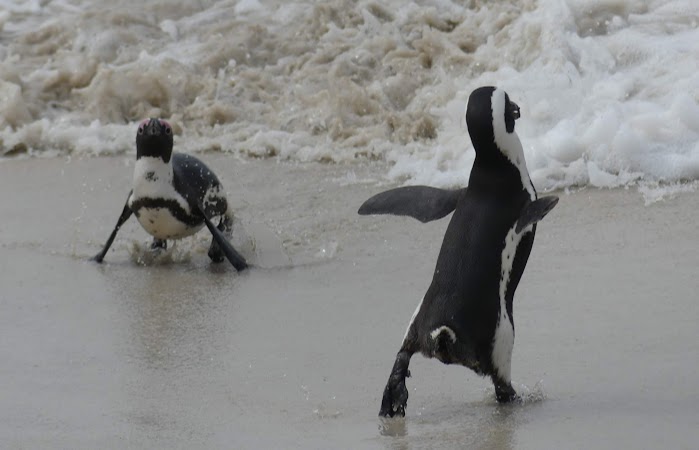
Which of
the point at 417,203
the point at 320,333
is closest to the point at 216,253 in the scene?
the point at 320,333

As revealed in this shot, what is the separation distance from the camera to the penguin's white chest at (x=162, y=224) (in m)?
5.87

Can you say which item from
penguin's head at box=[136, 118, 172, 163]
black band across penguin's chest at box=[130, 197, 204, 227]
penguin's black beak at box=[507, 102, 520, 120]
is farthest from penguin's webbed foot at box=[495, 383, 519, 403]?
penguin's head at box=[136, 118, 172, 163]

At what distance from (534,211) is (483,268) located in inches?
9.5

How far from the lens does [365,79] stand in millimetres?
9117

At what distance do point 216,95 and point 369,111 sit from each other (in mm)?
1435

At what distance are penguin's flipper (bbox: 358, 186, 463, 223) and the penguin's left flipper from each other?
6.36 ft

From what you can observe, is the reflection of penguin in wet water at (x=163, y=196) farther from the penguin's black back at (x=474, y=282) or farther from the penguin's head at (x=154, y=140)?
the penguin's black back at (x=474, y=282)

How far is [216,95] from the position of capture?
367 inches

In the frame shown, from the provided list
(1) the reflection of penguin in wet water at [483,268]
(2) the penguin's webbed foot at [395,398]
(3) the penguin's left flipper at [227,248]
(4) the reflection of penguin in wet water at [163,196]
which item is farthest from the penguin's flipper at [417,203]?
(4) the reflection of penguin in wet water at [163,196]

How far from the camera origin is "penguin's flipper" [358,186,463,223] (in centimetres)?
371

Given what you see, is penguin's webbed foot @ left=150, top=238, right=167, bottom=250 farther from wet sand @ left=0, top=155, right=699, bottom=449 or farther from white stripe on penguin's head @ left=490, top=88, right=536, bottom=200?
white stripe on penguin's head @ left=490, top=88, right=536, bottom=200

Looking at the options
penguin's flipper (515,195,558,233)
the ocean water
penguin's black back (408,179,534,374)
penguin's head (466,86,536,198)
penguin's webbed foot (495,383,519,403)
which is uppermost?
penguin's head (466,86,536,198)

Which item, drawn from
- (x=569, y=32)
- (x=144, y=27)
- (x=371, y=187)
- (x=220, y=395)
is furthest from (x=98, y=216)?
(x=144, y=27)

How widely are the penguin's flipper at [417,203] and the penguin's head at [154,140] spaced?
2292mm
